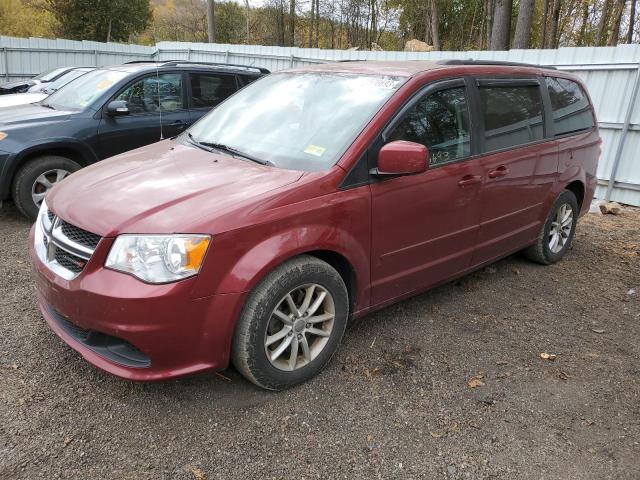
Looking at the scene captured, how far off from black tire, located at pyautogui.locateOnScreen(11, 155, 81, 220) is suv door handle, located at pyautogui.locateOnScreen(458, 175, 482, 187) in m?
4.40

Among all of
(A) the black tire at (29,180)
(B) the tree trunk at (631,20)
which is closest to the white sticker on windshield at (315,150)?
(A) the black tire at (29,180)

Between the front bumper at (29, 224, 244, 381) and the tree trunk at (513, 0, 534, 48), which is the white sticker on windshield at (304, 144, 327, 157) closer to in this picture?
the front bumper at (29, 224, 244, 381)

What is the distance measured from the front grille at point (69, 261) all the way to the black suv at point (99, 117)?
319 centimetres

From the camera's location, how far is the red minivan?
8.03 feet

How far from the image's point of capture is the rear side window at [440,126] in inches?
129

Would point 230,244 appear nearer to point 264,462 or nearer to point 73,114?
point 264,462

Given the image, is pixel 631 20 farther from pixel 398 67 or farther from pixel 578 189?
pixel 398 67

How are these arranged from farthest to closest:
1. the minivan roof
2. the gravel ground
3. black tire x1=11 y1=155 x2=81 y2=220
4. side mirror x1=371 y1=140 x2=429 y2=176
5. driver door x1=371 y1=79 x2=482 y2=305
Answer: black tire x1=11 y1=155 x2=81 y2=220 < the minivan roof < driver door x1=371 y1=79 x2=482 y2=305 < side mirror x1=371 y1=140 x2=429 y2=176 < the gravel ground

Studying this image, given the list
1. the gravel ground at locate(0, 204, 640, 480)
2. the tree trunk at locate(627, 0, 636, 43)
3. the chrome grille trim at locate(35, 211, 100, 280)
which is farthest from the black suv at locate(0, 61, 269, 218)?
the tree trunk at locate(627, 0, 636, 43)

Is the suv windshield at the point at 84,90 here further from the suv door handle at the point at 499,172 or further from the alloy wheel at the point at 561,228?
the alloy wheel at the point at 561,228

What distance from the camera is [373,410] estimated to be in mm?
2795

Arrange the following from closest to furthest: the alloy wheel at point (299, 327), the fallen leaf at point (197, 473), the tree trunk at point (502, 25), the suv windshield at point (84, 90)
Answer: the fallen leaf at point (197, 473)
the alloy wheel at point (299, 327)
the suv windshield at point (84, 90)
the tree trunk at point (502, 25)

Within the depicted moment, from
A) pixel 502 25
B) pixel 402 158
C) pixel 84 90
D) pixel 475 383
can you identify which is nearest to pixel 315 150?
pixel 402 158

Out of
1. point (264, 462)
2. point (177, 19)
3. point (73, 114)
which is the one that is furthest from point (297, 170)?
point (177, 19)
